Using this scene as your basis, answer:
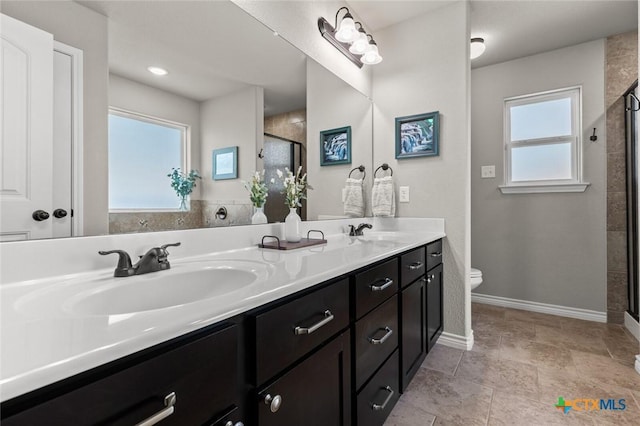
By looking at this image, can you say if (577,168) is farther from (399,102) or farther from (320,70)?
(320,70)

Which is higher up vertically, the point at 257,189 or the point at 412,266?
the point at 257,189

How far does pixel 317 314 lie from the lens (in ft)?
2.81

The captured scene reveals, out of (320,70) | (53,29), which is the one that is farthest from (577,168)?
(53,29)

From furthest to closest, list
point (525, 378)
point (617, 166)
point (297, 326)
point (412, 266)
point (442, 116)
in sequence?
point (617, 166) < point (442, 116) < point (525, 378) < point (412, 266) < point (297, 326)

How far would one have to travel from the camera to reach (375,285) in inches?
46.6

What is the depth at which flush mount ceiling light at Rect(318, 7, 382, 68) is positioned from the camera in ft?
6.31

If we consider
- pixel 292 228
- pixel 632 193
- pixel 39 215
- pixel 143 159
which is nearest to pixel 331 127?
pixel 292 228

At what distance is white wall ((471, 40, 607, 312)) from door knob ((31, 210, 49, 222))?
3.28 meters

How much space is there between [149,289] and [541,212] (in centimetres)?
324

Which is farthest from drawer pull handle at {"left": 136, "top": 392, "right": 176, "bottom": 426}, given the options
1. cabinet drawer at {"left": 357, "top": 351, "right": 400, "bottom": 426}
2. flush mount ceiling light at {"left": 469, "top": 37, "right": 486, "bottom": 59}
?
flush mount ceiling light at {"left": 469, "top": 37, "right": 486, "bottom": 59}

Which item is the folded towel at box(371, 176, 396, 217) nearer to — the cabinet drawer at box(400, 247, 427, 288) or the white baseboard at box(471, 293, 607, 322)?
the cabinet drawer at box(400, 247, 427, 288)

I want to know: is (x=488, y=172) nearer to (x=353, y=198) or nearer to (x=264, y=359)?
(x=353, y=198)

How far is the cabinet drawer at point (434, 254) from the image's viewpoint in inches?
74.1

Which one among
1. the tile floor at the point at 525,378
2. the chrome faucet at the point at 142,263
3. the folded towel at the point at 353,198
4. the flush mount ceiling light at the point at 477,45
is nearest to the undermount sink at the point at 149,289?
the chrome faucet at the point at 142,263
